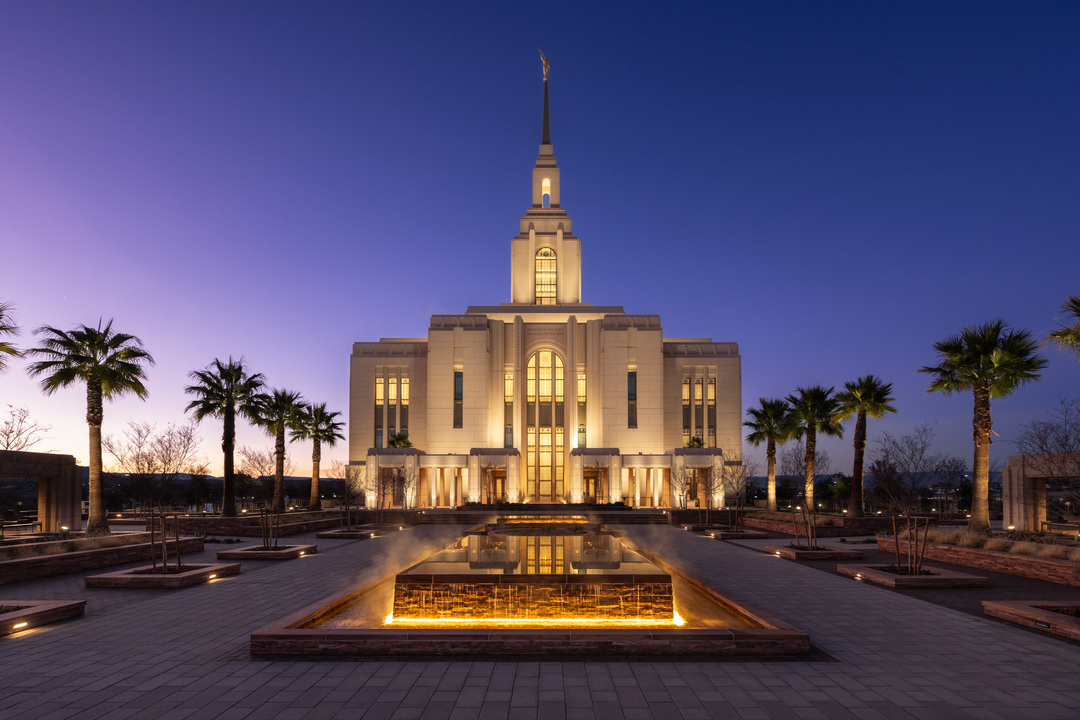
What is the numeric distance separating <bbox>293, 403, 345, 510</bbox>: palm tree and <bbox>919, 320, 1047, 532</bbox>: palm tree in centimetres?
3455

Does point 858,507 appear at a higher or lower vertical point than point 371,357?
lower

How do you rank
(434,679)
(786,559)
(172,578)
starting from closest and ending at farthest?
(434,679)
(172,578)
(786,559)

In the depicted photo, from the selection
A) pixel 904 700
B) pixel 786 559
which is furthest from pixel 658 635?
pixel 786 559

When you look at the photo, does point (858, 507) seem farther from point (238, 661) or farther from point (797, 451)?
point (238, 661)

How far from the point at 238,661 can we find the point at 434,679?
252 centimetres

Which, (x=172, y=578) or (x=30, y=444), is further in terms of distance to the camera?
(x=30, y=444)

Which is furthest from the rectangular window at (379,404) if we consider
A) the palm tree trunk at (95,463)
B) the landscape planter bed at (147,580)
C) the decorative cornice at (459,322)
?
the landscape planter bed at (147,580)

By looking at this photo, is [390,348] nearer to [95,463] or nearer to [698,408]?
[698,408]

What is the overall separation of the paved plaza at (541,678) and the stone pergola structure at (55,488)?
20.1 m

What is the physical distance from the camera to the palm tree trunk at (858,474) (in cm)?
2884

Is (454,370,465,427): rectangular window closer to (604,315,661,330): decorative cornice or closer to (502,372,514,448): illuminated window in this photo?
(502,372,514,448): illuminated window

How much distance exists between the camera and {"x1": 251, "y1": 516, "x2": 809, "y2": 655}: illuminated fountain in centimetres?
752

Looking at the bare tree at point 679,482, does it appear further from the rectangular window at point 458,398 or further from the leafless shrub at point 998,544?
the leafless shrub at point 998,544

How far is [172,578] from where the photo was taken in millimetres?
12594
